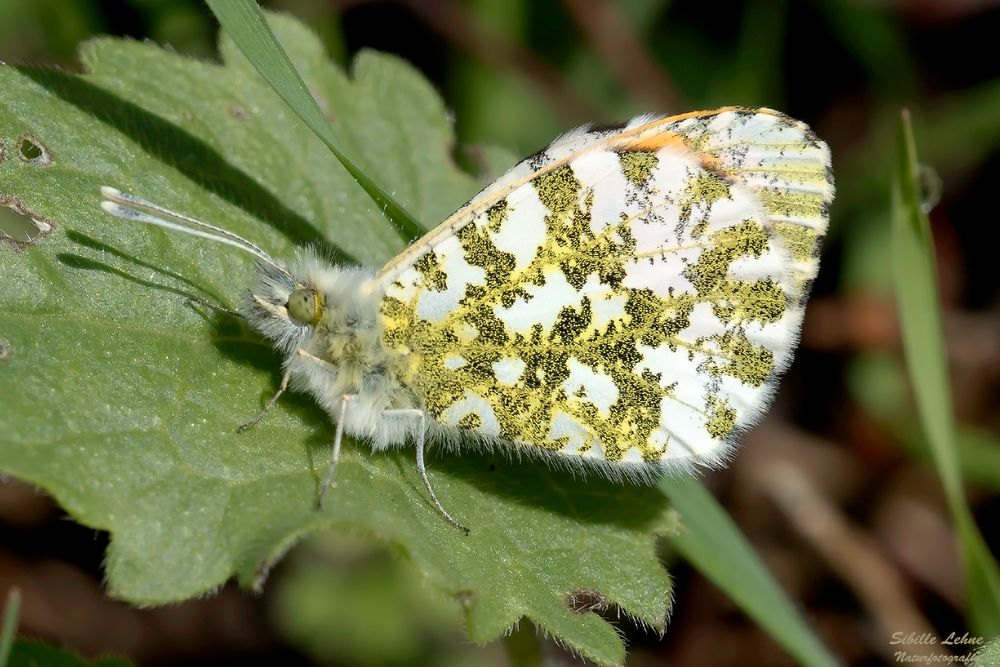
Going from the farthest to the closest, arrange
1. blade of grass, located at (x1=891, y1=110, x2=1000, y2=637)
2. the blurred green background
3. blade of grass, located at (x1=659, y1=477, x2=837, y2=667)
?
1. the blurred green background
2. blade of grass, located at (x1=891, y1=110, x2=1000, y2=637)
3. blade of grass, located at (x1=659, y1=477, x2=837, y2=667)

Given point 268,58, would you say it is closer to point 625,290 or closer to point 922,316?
point 625,290

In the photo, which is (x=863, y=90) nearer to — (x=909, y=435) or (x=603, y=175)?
(x=909, y=435)

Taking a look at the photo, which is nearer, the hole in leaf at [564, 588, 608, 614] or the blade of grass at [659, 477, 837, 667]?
the hole in leaf at [564, 588, 608, 614]

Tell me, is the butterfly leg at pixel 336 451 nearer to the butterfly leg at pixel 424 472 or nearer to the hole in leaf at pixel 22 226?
the butterfly leg at pixel 424 472

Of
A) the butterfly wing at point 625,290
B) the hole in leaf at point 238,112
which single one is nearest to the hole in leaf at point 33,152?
the hole in leaf at point 238,112

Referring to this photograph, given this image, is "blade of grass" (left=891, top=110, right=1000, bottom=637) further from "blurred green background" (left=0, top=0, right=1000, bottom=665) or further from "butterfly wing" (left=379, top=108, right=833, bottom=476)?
"butterfly wing" (left=379, top=108, right=833, bottom=476)

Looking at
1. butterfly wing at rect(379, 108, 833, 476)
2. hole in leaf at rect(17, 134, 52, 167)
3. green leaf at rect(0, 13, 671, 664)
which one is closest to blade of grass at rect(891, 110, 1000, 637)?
butterfly wing at rect(379, 108, 833, 476)
